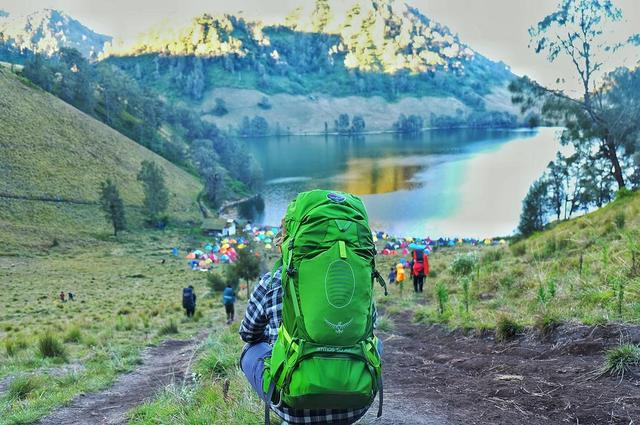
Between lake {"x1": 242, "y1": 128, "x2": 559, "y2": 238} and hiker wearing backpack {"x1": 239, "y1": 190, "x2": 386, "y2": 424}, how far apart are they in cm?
3604

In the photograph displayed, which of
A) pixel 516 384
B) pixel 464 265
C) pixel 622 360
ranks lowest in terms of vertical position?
pixel 464 265

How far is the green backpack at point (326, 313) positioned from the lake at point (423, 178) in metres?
36.1

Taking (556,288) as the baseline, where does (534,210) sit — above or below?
below

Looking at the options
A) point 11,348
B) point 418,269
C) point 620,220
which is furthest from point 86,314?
point 620,220

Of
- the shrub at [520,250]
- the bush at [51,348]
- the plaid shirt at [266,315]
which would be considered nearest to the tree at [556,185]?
the shrub at [520,250]

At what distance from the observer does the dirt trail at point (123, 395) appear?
17.1ft

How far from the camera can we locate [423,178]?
3755 inches

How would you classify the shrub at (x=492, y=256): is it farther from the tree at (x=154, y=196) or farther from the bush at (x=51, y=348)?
the tree at (x=154, y=196)

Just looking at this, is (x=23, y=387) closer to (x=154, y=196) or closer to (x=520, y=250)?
(x=520, y=250)

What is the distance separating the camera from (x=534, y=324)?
5641mm

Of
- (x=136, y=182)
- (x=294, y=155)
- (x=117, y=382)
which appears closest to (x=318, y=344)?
(x=117, y=382)

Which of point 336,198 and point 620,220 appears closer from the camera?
point 336,198

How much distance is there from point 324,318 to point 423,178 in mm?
95259

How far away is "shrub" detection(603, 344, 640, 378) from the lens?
408cm
